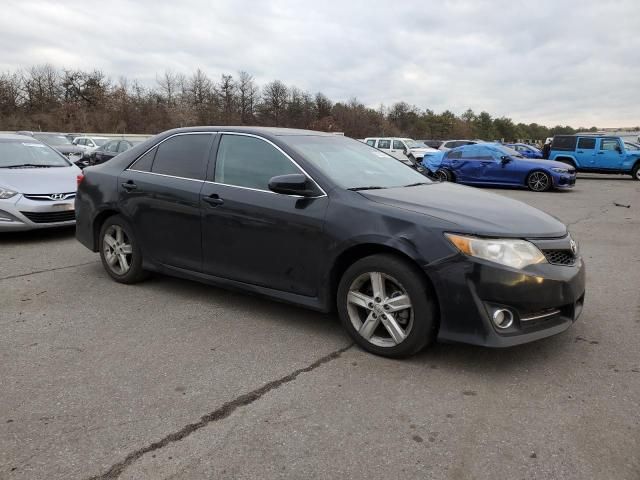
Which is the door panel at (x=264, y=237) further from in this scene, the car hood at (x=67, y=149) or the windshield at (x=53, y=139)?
the windshield at (x=53, y=139)

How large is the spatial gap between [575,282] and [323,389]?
5.88 feet

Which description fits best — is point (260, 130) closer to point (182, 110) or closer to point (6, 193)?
point (6, 193)

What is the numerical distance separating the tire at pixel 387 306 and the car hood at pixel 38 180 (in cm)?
564

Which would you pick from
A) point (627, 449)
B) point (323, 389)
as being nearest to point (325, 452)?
point (323, 389)

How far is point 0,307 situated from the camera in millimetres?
4633

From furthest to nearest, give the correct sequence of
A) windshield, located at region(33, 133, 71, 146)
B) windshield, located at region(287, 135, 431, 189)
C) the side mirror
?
windshield, located at region(33, 133, 71, 146) < windshield, located at region(287, 135, 431, 189) < the side mirror

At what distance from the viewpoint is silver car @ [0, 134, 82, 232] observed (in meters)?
7.21

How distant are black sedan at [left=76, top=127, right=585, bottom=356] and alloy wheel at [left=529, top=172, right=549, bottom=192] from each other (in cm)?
1313

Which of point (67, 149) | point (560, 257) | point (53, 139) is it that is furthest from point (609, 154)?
point (53, 139)

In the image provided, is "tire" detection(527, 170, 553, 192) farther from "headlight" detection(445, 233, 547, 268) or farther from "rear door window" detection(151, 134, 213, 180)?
"headlight" detection(445, 233, 547, 268)

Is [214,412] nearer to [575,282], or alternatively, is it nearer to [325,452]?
[325,452]

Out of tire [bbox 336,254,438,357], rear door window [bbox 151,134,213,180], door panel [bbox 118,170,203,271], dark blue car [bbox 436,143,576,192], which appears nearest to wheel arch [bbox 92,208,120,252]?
door panel [bbox 118,170,203,271]

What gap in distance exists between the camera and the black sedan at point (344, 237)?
327 cm

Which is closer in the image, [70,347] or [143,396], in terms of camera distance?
[143,396]
